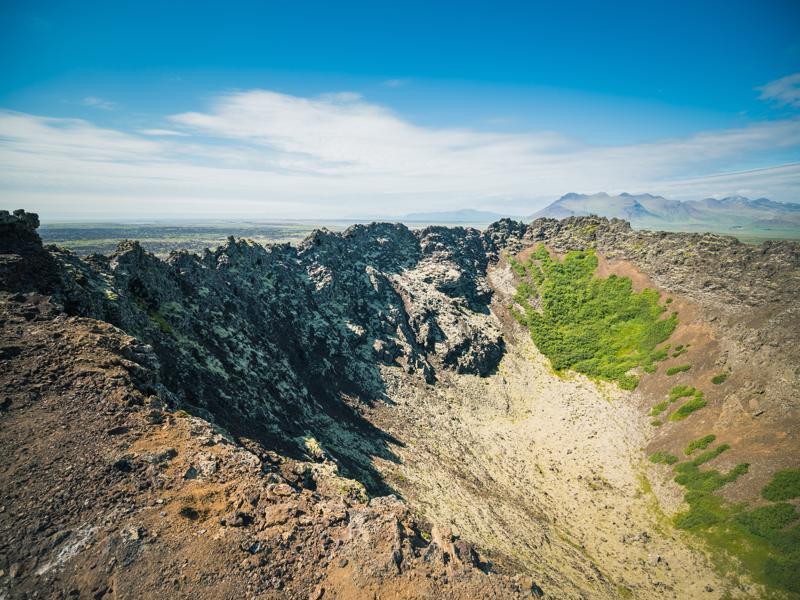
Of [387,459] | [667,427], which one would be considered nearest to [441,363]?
[387,459]

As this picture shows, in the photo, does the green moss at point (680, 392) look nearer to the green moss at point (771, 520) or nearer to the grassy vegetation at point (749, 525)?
the grassy vegetation at point (749, 525)

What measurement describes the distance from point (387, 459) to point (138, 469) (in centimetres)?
4205

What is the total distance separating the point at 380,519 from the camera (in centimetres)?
2119

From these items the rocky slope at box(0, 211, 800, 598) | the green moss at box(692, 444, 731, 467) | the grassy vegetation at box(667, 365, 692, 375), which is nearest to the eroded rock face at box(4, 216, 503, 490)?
the rocky slope at box(0, 211, 800, 598)

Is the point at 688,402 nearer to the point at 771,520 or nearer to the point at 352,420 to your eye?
the point at 771,520

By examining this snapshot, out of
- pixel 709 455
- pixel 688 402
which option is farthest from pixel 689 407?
pixel 709 455

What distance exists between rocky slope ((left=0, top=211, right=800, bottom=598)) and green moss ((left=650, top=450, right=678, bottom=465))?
1673 mm

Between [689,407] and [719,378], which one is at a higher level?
[719,378]

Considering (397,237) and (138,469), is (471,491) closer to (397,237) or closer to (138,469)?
(138,469)

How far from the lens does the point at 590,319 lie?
10456 centimetres

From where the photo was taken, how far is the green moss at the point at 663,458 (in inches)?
2486

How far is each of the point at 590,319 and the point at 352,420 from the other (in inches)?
3035

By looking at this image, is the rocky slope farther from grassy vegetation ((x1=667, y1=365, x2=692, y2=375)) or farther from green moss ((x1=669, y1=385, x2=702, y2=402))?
green moss ((x1=669, y1=385, x2=702, y2=402))

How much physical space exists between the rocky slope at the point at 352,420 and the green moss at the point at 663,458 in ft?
5.49
